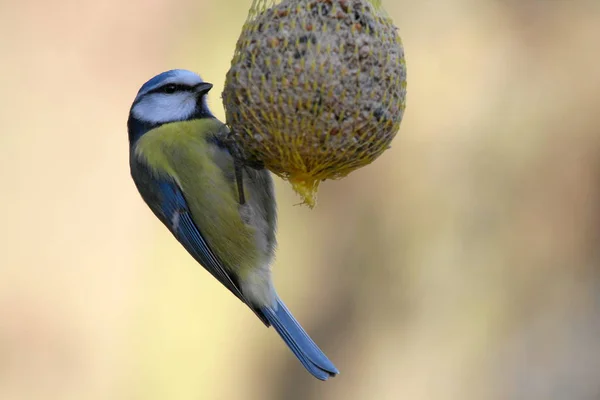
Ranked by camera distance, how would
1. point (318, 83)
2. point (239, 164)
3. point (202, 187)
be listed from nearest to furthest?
1. point (318, 83)
2. point (239, 164)
3. point (202, 187)

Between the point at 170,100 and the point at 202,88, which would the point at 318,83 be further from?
the point at 170,100

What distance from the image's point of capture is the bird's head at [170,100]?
2.90 metres

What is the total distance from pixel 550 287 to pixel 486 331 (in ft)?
1.58

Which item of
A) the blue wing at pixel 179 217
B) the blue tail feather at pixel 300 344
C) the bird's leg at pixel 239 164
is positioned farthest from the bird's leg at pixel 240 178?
the blue tail feather at pixel 300 344

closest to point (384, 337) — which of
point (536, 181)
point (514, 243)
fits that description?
point (514, 243)

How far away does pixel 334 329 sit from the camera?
5.20m

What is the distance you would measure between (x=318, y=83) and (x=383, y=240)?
280 cm

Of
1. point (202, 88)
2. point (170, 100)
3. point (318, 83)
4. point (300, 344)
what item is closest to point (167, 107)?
point (170, 100)

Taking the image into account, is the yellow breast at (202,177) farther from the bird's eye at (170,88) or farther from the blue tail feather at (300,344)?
the blue tail feather at (300,344)

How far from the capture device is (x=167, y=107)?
2967mm

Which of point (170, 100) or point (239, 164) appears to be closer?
point (239, 164)

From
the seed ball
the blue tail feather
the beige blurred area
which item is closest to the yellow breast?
the blue tail feather

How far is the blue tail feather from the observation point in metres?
3.09

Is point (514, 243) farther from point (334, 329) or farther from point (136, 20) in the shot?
point (136, 20)
